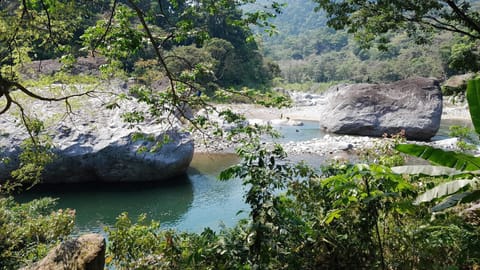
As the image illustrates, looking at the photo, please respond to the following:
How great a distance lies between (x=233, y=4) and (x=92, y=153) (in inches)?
283

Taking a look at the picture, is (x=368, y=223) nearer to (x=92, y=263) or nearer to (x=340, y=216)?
(x=340, y=216)

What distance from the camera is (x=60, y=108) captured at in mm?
9758

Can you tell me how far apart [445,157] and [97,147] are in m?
8.81

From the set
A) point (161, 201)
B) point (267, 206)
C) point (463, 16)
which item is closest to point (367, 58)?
point (161, 201)

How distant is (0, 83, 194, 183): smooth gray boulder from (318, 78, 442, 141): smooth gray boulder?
10.6 metres

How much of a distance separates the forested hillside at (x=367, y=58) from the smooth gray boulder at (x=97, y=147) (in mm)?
4153

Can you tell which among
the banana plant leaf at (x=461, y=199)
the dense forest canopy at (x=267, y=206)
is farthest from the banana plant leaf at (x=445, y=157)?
the banana plant leaf at (x=461, y=199)

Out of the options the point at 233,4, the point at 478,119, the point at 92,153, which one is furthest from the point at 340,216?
the point at 92,153

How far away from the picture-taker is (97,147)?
988 centimetres

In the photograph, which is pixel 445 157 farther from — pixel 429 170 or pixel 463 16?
pixel 463 16

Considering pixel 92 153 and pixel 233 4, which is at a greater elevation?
pixel 233 4

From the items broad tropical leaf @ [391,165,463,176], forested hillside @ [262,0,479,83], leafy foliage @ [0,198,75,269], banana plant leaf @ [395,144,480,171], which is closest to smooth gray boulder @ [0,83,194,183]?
forested hillside @ [262,0,479,83]

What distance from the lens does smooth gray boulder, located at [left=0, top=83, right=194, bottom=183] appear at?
9552 mm

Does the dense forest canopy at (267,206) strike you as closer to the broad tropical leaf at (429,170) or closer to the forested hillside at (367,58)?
the broad tropical leaf at (429,170)
